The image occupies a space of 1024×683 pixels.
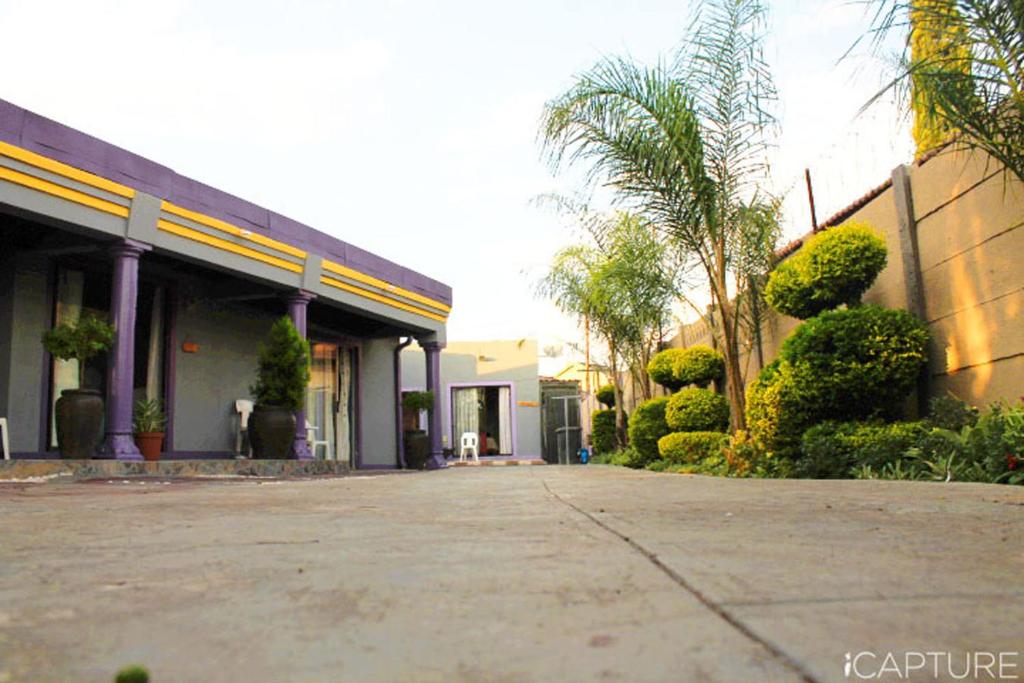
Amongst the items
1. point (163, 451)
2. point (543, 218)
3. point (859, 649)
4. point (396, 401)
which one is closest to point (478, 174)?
point (543, 218)

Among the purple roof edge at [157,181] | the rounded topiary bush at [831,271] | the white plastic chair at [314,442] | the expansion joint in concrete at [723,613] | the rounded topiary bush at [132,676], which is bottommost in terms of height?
the expansion joint in concrete at [723,613]

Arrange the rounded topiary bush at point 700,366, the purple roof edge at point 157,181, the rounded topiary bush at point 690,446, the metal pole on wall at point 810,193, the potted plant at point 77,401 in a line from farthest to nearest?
the rounded topiary bush at point 700,366 < the rounded topiary bush at point 690,446 < the metal pole on wall at point 810,193 < the potted plant at point 77,401 < the purple roof edge at point 157,181

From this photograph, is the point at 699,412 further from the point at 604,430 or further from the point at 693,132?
the point at 604,430

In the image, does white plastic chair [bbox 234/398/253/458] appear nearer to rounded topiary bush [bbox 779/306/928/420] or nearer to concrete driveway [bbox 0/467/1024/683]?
rounded topiary bush [bbox 779/306/928/420]

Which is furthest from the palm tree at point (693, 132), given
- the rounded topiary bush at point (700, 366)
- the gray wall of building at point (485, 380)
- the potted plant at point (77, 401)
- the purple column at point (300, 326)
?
the gray wall of building at point (485, 380)

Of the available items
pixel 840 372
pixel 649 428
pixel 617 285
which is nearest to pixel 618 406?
pixel 649 428

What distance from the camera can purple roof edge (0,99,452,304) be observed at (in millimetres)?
6168

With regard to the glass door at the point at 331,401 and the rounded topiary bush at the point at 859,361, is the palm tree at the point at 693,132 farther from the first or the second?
the glass door at the point at 331,401

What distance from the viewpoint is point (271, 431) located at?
847cm

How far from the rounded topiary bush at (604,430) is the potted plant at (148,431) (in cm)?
1053

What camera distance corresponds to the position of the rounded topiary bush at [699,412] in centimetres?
1011

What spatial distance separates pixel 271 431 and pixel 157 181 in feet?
9.44

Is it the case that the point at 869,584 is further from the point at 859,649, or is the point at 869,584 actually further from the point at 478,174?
Result: the point at 478,174

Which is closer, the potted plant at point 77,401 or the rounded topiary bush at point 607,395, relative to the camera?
the potted plant at point 77,401
